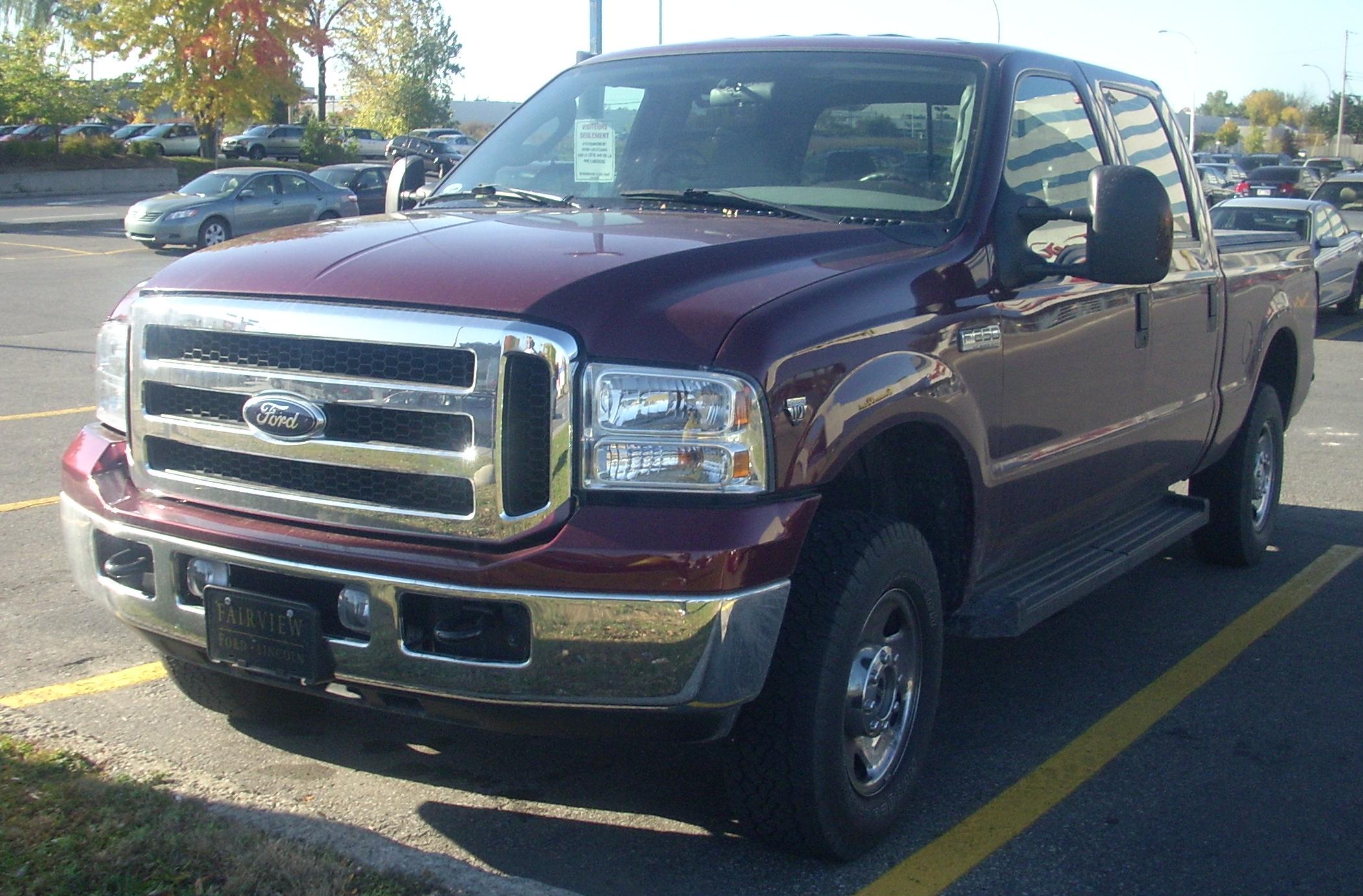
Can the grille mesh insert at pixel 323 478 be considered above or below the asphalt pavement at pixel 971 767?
above

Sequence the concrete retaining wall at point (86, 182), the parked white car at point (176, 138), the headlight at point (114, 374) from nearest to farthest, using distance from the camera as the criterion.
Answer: the headlight at point (114, 374)
the concrete retaining wall at point (86, 182)
the parked white car at point (176, 138)

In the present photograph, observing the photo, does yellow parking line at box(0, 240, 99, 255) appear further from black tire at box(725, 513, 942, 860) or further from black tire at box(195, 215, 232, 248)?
black tire at box(725, 513, 942, 860)

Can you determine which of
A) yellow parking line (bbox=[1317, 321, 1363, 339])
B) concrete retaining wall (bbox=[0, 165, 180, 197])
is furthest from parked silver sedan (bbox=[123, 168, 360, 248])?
concrete retaining wall (bbox=[0, 165, 180, 197])

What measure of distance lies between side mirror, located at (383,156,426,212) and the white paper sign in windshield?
0.72 m

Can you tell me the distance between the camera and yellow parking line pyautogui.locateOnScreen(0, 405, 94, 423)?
9.10m

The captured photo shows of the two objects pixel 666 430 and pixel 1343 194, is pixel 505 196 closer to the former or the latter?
pixel 666 430

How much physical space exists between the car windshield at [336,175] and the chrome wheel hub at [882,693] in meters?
25.9

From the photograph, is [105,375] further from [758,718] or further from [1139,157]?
[1139,157]

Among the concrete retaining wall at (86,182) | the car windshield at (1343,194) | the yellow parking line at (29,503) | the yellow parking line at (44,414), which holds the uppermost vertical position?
the concrete retaining wall at (86,182)

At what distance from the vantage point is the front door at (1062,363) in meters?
4.17

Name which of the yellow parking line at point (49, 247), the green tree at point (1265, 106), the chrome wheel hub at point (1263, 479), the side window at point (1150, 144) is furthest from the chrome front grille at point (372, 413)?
the green tree at point (1265, 106)

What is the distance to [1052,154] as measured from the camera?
4.66 metres

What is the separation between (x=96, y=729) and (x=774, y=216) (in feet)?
8.10

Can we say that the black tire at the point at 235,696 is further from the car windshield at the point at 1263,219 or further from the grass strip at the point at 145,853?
the car windshield at the point at 1263,219
